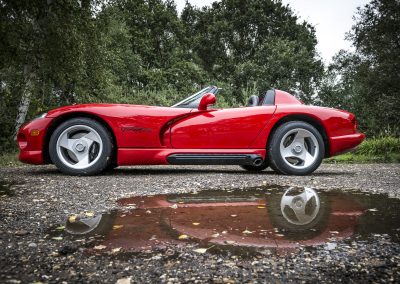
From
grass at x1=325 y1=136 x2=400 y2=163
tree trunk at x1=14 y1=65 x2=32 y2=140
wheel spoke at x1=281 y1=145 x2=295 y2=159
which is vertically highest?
tree trunk at x1=14 y1=65 x2=32 y2=140

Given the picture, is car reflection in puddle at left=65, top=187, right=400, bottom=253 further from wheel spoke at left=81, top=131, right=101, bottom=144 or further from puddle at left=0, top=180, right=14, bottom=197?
wheel spoke at left=81, top=131, right=101, bottom=144

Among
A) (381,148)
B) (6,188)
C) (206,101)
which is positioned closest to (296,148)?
(206,101)

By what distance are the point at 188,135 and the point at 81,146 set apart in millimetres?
1287

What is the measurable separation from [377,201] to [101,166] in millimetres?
2922

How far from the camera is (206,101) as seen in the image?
169 inches

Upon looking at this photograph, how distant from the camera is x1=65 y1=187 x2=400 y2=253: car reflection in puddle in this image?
5.75 feet

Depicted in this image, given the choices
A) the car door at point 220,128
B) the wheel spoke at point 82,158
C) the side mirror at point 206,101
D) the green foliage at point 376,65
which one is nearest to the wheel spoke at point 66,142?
the wheel spoke at point 82,158

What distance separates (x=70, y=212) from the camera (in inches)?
92.1

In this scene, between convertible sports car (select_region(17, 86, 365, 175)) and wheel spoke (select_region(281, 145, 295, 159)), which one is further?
wheel spoke (select_region(281, 145, 295, 159))

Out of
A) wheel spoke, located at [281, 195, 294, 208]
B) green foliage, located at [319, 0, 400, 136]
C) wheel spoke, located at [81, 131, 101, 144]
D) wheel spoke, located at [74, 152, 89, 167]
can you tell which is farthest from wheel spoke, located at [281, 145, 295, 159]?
green foliage, located at [319, 0, 400, 136]

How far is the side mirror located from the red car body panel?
0.22 feet

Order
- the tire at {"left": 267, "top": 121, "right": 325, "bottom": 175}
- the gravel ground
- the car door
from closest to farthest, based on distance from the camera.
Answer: the gravel ground < the car door < the tire at {"left": 267, "top": 121, "right": 325, "bottom": 175}

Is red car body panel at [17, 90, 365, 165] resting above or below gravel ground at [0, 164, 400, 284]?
above

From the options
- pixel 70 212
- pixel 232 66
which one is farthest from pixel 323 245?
pixel 232 66
